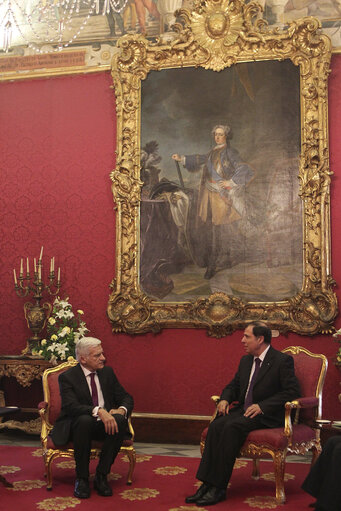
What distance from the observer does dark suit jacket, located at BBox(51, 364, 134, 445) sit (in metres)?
5.46

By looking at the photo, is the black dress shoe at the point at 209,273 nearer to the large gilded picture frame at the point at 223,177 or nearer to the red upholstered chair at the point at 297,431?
the large gilded picture frame at the point at 223,177

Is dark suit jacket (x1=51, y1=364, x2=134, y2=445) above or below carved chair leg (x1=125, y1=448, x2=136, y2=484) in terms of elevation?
above

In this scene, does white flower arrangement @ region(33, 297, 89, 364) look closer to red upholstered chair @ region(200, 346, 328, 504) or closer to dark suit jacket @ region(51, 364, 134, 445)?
dark suit jacket @ region(51, 364, 134, 445)

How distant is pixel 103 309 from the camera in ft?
26.3

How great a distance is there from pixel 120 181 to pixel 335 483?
15.7ft

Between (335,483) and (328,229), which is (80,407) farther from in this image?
(328,229)

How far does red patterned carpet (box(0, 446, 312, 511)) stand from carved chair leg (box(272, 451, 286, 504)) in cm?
6

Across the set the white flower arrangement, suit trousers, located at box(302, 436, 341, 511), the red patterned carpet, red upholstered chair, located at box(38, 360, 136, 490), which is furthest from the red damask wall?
suit trousers, located at box(302, 436, 341, 511)

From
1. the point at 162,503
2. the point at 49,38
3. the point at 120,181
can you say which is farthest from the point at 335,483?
the point at 49,38

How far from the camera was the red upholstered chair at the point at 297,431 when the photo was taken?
5109mm

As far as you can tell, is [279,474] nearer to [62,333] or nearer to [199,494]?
[199,494]

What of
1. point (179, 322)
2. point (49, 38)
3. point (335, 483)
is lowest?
point (335, 483)

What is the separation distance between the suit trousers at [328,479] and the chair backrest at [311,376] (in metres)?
1.12

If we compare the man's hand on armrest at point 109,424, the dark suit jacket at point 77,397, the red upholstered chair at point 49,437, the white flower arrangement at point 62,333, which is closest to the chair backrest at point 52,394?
the red upholstered chair at point 49,437
